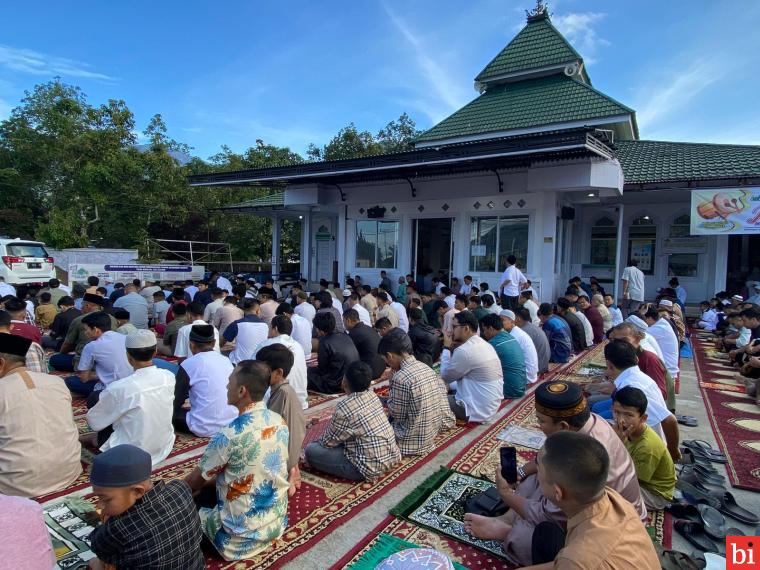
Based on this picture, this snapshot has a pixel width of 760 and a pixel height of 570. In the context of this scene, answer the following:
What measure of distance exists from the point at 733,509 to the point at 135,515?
12.2 ft

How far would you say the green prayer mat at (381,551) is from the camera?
8.39 feet

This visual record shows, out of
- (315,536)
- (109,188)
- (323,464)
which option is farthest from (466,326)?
(109,188)

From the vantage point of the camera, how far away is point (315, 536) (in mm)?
2787

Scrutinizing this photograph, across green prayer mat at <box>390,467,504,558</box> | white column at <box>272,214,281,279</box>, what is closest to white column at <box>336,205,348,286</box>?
white column at <box>272,214,281,279</box>

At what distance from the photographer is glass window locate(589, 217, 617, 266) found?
577 inches

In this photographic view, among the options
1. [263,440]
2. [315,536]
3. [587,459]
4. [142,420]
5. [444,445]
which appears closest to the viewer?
[587,459]

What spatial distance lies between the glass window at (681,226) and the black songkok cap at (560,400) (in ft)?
45.7

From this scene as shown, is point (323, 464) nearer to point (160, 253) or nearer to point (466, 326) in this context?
point (466, 326)

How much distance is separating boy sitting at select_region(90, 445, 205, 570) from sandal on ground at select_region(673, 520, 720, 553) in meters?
2.91

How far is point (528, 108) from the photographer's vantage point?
48.4ft

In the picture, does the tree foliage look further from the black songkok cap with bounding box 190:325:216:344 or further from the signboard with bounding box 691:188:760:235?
the black songkok cap with bounding box 190:325:216:344

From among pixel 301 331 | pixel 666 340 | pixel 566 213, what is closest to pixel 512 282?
pixel 566 213

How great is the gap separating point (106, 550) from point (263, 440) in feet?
2.61

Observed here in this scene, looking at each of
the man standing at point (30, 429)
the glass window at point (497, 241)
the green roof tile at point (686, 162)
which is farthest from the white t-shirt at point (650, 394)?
the green roof tile at point (686, 162)
